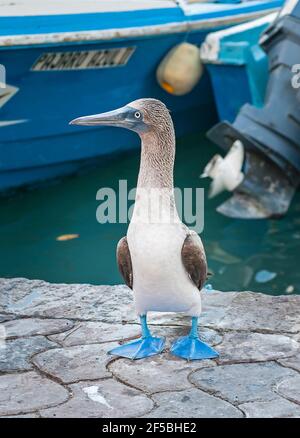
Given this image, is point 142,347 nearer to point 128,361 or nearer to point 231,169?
point 128,361

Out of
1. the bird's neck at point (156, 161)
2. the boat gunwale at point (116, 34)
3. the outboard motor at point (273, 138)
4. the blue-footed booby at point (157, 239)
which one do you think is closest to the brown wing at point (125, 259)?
the blue-footed booby at point (157, 239)

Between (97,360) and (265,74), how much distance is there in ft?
15.8

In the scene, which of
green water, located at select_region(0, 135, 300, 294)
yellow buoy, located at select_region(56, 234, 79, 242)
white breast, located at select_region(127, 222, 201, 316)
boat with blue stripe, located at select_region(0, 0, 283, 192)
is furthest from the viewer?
boat with blue stripe, located at select_region(0, 0, 283, 192)

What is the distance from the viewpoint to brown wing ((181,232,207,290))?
3516 millimetres

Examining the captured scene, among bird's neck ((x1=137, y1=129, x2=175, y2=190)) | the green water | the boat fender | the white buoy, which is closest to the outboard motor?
the white buoy

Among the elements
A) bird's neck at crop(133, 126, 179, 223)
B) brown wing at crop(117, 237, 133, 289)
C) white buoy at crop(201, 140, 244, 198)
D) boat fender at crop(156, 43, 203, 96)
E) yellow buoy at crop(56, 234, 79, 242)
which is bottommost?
yellow buoy at crop(56, 234, 79, 242)

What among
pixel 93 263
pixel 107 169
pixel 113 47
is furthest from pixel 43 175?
pixel 93 263

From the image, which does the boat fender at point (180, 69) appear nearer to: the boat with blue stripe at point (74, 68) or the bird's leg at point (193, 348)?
the boat with blue stripe at point (74, 68)

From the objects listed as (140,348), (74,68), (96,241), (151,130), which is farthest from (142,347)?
(74,68)

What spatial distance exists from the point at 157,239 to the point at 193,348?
0.52 meters

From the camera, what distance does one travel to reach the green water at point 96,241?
611cm

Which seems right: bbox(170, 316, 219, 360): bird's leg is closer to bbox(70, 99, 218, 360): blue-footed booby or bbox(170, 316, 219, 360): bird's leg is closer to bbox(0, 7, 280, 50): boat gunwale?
bbox(70, 99, 218, 360): blue-footed booby

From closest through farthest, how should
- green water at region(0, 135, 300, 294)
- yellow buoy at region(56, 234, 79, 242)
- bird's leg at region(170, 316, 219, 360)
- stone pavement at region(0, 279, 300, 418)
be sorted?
stone pavement at region(0, 279, 300, 418)
bird's leg at region(170, 316, 219, 360)
green water at region(0, 135, 300, 294)
yellow buoy at region(56, 234, 79, 242)

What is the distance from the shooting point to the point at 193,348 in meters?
3.62
